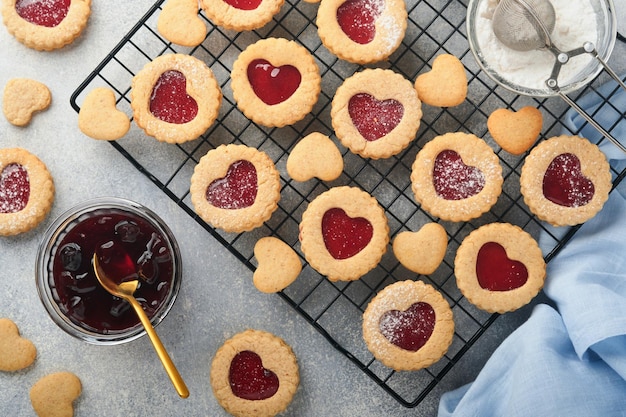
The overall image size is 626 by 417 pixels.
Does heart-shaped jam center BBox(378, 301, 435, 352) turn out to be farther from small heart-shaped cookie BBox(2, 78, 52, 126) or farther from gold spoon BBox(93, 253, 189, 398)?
small heart-shaped cookie BBox(2, 78, 52, 126)

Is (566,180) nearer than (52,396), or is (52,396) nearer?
(566,180)

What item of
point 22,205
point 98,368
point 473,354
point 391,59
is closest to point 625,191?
point 473,354

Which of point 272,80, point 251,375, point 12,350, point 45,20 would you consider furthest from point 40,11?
point 251,375

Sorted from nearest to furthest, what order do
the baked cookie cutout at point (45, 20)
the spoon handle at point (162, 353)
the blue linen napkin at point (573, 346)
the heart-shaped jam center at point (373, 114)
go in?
1. the spoon handle at point (162, 353)
2. the blue linen napkin at point (573, 346)
3. the heart-shaped jam center at point (373, 114)
4. the baked cookie cutout at point (45, 20)

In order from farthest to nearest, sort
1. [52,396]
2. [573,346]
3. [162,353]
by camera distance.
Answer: [52,396] < [573,346] < [162,353]

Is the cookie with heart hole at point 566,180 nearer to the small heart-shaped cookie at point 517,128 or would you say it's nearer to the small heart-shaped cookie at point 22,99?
the small heart-shaped cookie at point 517,128

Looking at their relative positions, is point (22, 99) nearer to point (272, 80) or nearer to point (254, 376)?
point (272, 80)

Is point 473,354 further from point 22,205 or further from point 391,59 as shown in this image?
point 22,205

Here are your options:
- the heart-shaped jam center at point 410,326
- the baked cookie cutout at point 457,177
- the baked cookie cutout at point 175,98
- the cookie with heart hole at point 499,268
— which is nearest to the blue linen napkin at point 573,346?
the cookie with heart hole at point 499,268
